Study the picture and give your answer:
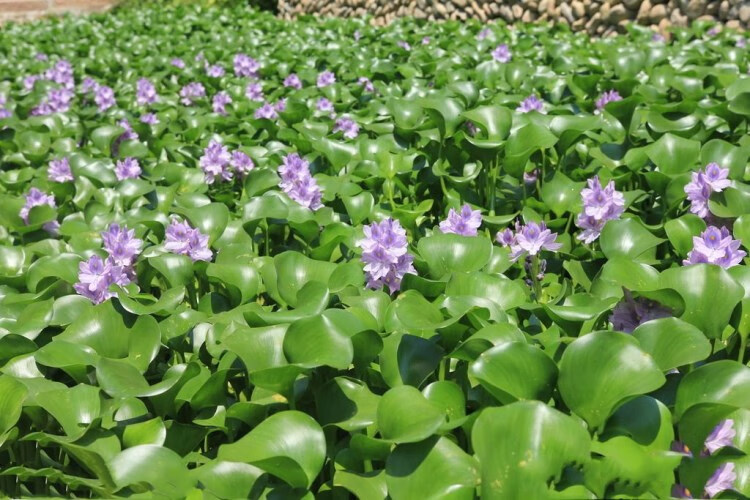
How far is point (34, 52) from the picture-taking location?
25.5ft

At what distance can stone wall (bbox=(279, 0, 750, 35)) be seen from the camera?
6.89 metres

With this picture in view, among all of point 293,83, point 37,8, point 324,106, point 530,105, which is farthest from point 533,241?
point 37,8

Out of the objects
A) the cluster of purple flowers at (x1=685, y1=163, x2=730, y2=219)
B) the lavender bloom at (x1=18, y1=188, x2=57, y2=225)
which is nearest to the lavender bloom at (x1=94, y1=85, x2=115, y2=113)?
the lavender bloom at (x1=18, y1=188, x2=57, y2=225)

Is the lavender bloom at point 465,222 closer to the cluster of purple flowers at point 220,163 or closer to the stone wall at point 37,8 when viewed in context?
the cluster of purple flowers at point 220,163

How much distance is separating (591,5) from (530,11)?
0.91 m

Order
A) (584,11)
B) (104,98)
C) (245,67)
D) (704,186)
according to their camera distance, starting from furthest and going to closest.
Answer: (584,11)
(245,67)
(104,98)
(704,186)

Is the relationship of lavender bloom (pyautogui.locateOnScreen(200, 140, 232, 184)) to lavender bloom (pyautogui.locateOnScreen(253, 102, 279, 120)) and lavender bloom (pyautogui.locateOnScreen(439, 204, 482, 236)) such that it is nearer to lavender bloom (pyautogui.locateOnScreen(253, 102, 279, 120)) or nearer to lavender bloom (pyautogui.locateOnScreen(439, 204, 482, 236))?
lavender bloom (pyautogui.locateOnScreen(253, 102, 279, 120))

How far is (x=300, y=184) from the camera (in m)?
2.54

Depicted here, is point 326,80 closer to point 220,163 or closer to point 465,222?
point 220,163

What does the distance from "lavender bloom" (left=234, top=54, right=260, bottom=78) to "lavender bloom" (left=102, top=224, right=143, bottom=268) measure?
3.71m

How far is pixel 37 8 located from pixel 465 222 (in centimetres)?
1678

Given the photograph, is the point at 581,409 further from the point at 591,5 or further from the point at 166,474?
the point at 591,5

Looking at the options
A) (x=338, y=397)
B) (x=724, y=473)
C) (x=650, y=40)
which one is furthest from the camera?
(x=650, y=40)

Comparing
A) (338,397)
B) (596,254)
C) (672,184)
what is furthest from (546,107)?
(338,397)
